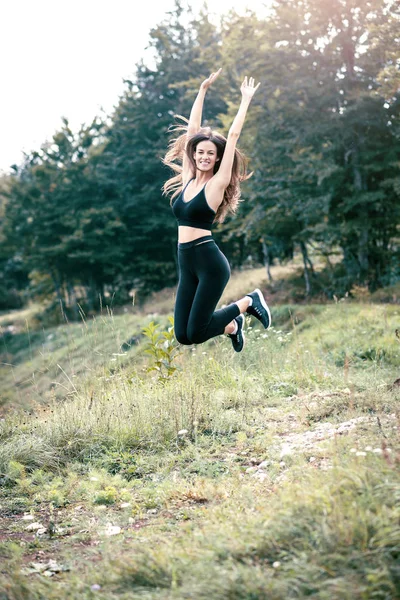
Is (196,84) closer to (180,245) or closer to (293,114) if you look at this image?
(293,114)

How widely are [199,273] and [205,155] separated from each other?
1.01 meters

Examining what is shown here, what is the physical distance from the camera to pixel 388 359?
814 centimetres

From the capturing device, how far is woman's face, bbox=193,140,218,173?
202 inches

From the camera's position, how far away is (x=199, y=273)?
16.8 feet

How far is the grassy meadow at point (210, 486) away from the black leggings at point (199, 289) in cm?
70

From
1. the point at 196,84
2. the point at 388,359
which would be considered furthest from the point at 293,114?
the point at 388,359

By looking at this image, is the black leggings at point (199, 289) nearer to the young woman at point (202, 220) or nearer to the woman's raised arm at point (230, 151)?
the young woman at point (202, 220)

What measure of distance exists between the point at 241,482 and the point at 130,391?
→ 7.34ft

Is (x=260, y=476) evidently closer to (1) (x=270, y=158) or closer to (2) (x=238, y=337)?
(2) (x=238, y=337)

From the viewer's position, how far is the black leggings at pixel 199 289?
5.09 m

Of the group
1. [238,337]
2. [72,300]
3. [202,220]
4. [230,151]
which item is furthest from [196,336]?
[72,300]

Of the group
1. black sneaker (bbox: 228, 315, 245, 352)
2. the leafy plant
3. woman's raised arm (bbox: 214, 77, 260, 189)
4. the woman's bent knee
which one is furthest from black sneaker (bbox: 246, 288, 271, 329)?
woman's raised arm (bbox: 214, 77, 260, 189)

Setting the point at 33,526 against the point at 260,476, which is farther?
the point at 260,476

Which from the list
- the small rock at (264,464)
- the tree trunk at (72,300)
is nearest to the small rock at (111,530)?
the small rock at (264,464)
